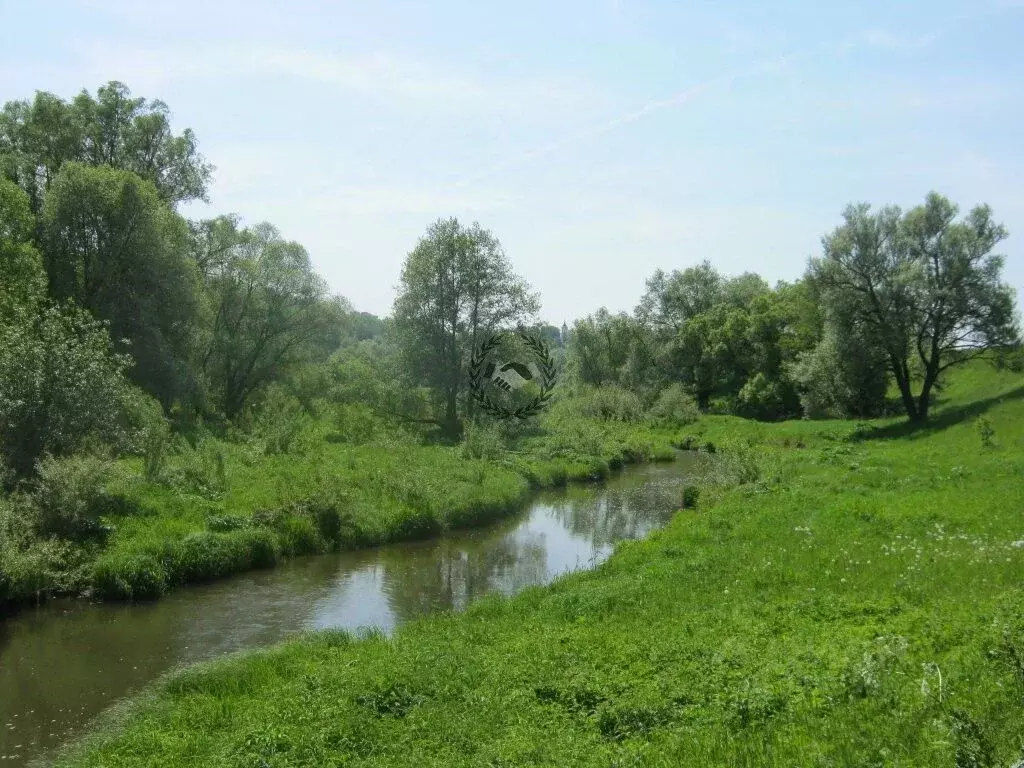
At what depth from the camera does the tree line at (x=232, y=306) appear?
21.4 meters

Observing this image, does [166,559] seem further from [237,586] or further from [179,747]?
[179,747]

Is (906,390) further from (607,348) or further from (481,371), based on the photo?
(607,348)

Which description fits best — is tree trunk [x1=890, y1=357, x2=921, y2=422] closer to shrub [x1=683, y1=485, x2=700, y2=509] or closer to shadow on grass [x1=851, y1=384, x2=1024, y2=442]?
shadow on grass [x1=851, y1=384, x2=1024, y2=442]

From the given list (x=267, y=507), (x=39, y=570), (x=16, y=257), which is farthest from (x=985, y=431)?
(x=16, y=257)

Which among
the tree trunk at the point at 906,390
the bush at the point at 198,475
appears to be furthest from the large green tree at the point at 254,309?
the tree trunk at the point at 906,390

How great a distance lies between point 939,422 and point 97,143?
43.3 meters

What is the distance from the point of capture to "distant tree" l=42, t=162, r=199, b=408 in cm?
2975

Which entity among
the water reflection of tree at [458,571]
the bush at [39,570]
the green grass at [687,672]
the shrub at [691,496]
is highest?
the bush at [39,570]

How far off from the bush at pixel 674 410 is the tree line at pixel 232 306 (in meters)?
7.85

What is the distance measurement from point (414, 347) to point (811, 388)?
81.6ft

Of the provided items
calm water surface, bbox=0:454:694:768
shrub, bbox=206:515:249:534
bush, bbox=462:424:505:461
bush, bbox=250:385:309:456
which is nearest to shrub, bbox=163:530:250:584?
shrub, bbox=206:515:249:534

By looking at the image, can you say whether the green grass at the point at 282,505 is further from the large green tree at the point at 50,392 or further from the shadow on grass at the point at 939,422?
the shadow on grass at the point at 939,422

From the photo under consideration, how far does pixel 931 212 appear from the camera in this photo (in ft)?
117

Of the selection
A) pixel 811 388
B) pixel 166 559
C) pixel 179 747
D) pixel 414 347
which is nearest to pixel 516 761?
pixel 179 747
